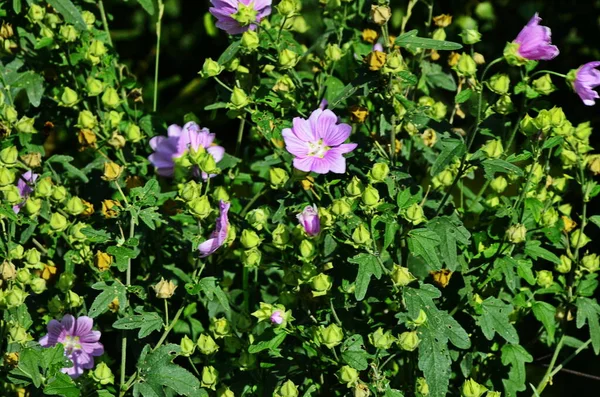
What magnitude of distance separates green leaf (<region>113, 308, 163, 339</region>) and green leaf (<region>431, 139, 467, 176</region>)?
Result: 0.50 metres

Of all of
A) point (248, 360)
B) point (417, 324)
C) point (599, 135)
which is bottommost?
point (599, 135)

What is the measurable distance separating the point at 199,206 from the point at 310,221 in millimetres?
173

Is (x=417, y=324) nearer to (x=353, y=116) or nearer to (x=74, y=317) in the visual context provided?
(x=353, y=116)

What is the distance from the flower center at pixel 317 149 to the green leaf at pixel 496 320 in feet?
1.22

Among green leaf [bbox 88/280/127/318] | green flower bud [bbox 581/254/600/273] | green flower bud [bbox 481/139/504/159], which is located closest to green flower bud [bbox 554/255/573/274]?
green flower bud [bbox 581/254/600/273]

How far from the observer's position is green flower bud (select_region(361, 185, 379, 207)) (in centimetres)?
141

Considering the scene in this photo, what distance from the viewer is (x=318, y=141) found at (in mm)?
1510

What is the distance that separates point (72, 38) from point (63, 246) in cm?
41

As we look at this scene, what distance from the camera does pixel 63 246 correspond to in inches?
73.8

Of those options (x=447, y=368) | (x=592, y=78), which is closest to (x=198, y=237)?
(x=447, y=368)

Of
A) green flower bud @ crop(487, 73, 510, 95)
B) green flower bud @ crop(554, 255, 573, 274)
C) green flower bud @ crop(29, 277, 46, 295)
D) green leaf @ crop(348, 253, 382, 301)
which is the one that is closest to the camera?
green leaf @ crop(348, 253, 382, 301)

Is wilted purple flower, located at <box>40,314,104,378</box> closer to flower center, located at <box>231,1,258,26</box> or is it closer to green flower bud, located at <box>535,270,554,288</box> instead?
flower center, located at <box>231,1,258,26</box>

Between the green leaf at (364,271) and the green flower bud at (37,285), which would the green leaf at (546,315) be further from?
the green flower bud at (37,285)

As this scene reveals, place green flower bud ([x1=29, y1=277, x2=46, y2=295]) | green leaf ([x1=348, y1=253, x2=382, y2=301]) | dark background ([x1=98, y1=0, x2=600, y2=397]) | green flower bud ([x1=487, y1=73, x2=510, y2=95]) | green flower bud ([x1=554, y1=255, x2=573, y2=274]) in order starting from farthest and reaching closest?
dark background ([x1=98, y1=0, x2=600, y2=397])
green flower bud ([x1=554, y1=255, x2=573, y2=274])
green flower bud ([x1=29, y1=277, x2=46, y2=295])
green flower bud ([x1=487, y1=73, x2=510, y2=95])
green leaf ([x1=348, y1=253, x2=382, y2=301])
